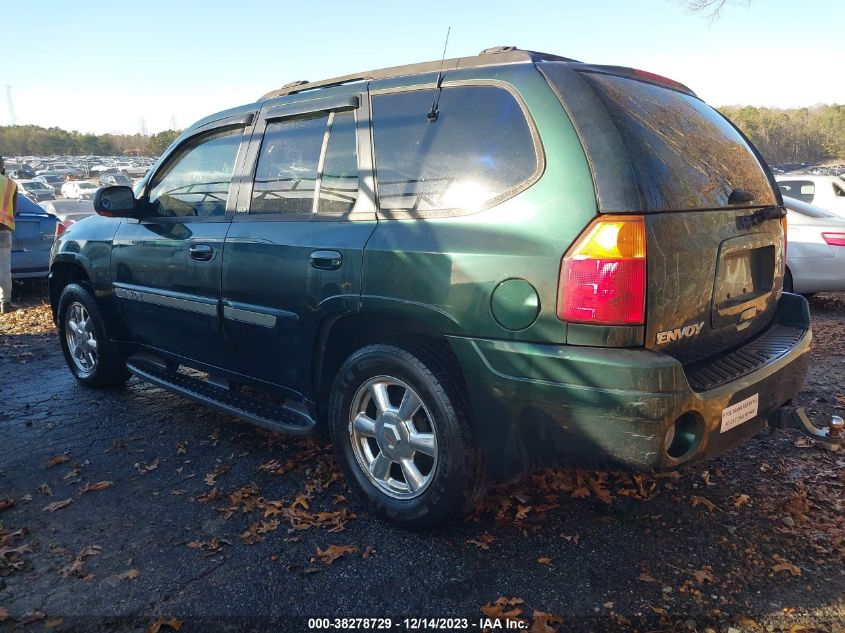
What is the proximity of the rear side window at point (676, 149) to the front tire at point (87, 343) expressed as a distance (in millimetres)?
3892

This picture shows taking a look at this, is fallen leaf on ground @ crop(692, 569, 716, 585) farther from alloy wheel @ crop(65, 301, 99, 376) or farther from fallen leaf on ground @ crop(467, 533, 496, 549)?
alloy wheel @ crop(65, 301, 99, 376)

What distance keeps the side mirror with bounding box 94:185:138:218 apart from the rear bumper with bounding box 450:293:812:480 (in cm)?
282

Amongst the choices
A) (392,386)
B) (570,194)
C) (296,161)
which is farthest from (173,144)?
(570,194)

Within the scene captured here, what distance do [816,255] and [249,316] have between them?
6.66 metres

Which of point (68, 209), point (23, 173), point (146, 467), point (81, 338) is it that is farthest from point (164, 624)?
point (23, 173)

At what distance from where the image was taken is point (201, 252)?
369 centimetres

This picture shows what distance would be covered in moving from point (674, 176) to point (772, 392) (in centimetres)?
103

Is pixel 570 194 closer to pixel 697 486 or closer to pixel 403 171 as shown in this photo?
pixel 403 171

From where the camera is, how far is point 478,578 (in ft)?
8.33

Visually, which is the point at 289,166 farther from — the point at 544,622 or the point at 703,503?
Answer: the point at 703,503

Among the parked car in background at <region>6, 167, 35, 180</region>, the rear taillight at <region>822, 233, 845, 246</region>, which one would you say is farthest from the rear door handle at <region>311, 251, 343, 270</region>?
the parked car in background at <region>6, 167, 35, 180</region>

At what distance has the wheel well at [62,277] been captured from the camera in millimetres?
5000

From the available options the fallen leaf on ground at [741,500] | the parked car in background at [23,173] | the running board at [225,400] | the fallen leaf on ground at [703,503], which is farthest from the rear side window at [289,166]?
the parked car in background at [23,173]

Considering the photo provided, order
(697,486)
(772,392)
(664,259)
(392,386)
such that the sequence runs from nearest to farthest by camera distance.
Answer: (664,259)
(772,392)
(392,386)
(697,486)
